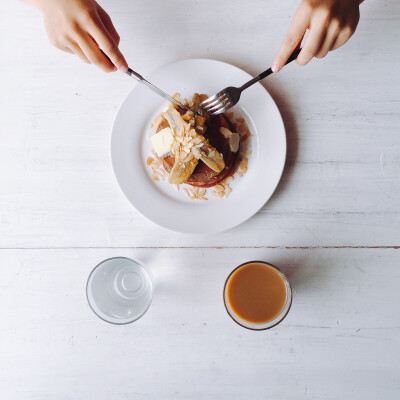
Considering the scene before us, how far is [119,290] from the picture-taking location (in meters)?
1.39

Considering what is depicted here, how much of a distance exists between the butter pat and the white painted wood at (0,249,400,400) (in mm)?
341

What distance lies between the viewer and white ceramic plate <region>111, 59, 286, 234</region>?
51.6 inches

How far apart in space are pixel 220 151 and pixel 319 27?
1.46 ft

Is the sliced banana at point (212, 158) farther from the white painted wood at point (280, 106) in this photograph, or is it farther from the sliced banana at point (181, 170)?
the white painted wood at point (280, 106)

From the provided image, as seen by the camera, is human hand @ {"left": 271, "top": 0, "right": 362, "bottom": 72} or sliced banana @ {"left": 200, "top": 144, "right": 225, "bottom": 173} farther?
sliced banana @ {"left": 200, "top": 144, "right": 225, "bottom": 173}

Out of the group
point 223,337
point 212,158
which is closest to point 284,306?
point 223,337

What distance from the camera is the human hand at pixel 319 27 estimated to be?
1.08 m

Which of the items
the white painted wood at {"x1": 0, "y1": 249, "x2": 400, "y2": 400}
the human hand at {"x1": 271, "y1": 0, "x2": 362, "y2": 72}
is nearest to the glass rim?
the white painted wood at {"x1": 0, "y1": 249, "x2": 400, "y2": 400}

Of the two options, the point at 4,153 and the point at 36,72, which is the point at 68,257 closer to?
the point at 4,153

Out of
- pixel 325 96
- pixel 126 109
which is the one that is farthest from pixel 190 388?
pixel 325 96

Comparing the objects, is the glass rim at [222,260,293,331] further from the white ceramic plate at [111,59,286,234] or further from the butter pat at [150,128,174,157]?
the butter pat at [150,128,174,157]

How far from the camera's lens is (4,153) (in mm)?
1409

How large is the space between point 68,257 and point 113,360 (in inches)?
14.8

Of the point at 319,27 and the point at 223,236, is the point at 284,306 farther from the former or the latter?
the point at 319,27
